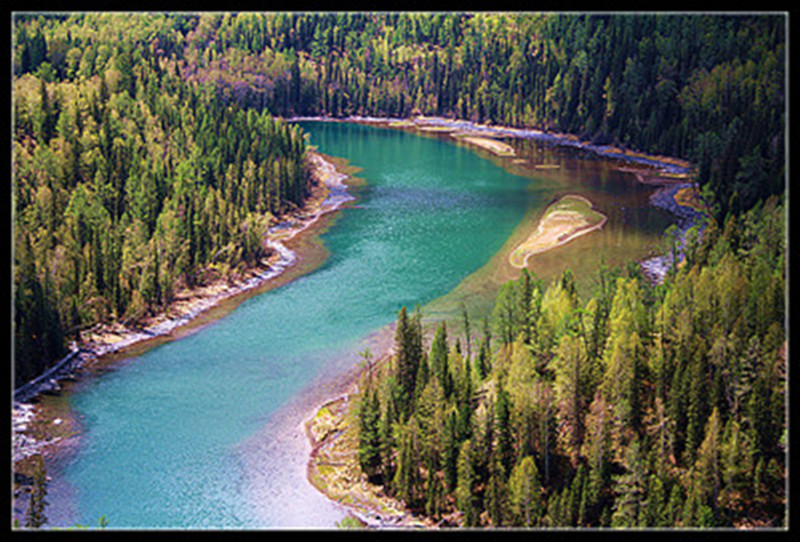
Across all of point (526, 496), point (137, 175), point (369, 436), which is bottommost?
point (526, 496)

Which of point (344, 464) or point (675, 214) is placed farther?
point (675, 214)

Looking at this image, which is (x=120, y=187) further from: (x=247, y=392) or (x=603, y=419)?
(x=603, y=419)

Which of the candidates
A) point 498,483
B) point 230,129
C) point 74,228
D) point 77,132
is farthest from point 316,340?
point 230,129

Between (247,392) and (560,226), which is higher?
(560,226)

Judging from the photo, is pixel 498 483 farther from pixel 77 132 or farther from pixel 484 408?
pixel 77 132

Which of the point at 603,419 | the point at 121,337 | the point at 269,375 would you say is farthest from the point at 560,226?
the point at 603,419

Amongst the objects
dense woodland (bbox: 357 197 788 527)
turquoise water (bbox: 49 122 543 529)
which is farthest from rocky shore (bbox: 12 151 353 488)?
dense woodland (bbox: 357 197 788 527)

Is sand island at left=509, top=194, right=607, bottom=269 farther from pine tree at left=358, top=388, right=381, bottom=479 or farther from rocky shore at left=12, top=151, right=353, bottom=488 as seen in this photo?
pine tree at left=358, top=388, right=381, bottom=479
